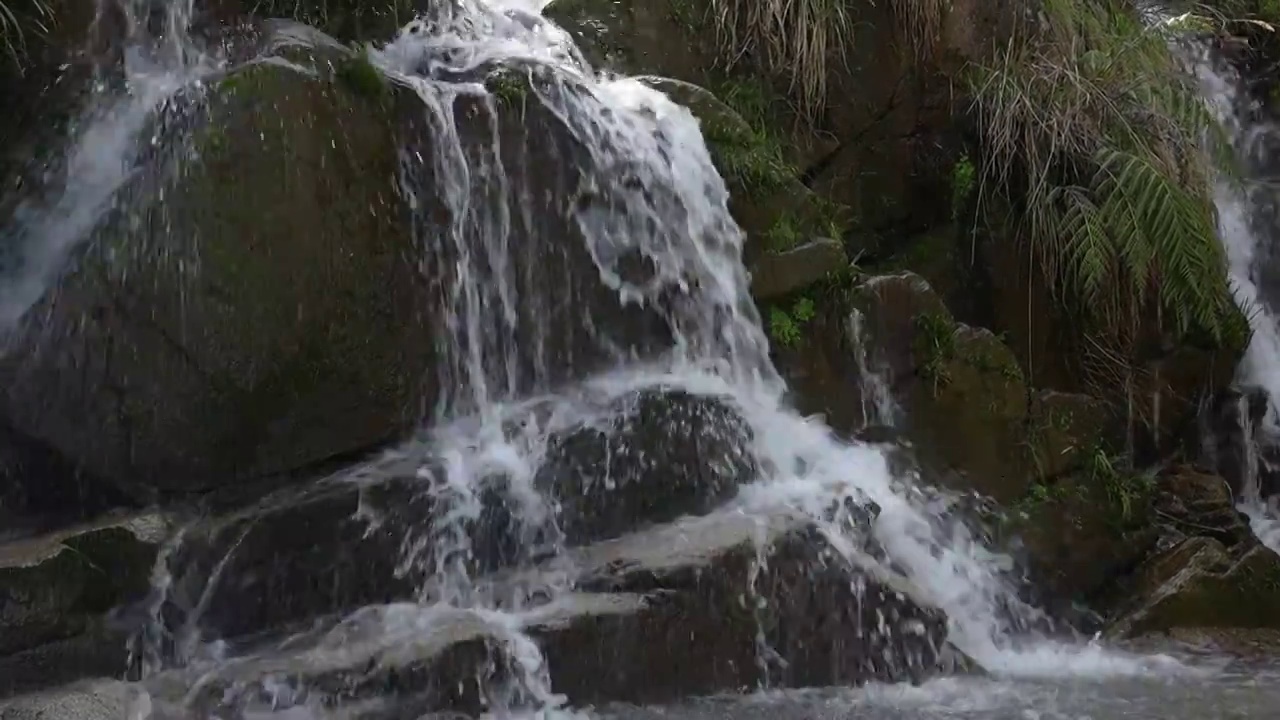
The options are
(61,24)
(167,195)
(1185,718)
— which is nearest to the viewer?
(1185,718)

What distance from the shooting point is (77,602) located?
4.09 metres

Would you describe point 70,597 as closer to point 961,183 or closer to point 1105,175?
point 961,183

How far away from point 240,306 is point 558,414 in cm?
129

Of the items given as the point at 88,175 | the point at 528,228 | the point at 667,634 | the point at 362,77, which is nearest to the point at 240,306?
the point at 88,175

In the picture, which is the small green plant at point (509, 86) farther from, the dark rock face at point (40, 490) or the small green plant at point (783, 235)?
the dark rock face at point (40, 490)

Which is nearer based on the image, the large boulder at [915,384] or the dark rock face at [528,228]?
the dark rock face at [528,228]

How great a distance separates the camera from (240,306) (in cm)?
435

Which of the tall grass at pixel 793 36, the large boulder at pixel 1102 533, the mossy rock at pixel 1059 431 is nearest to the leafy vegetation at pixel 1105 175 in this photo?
the mossy rock at pixel 1059 431

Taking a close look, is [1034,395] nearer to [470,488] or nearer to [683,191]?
[683,191]

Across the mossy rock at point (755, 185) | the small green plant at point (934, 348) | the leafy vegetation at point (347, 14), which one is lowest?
the small green plant at point (934, 348)

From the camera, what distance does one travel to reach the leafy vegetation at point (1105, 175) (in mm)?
6109

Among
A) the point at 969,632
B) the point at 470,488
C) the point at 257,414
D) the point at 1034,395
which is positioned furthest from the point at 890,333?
the point at 257,414

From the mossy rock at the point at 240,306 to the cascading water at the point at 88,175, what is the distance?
5.4 inches

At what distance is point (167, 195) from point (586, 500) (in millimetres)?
1885
